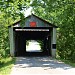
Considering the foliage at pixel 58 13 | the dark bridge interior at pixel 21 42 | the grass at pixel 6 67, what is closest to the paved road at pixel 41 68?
the grass at pixel 6 67

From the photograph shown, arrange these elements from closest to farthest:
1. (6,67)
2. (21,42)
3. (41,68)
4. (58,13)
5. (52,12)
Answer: (41,68), (6,67), (52,12), (58,13), (21,42)

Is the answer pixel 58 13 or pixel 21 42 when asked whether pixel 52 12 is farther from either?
pixel 21 42

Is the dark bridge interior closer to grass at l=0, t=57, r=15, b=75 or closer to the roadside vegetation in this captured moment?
the roadside vegetation

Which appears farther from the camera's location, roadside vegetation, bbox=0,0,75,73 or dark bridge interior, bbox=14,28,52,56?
dark bridge interior, bbox=14,28,52,56

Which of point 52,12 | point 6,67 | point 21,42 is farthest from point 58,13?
point 6,67

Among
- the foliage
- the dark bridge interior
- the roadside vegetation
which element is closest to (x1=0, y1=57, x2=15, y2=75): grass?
the roadside vegetation

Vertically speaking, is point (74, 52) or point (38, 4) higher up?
point (38, 4)

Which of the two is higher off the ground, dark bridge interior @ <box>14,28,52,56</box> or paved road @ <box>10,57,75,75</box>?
dark bridge interior @ <box>14,28,52,56</box>

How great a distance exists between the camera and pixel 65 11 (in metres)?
27.6

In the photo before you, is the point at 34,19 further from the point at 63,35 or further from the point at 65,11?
the point at 63,35

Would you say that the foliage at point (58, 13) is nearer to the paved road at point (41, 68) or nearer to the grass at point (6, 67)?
the grass at point (6, 67)

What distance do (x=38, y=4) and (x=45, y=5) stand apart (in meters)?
0.70

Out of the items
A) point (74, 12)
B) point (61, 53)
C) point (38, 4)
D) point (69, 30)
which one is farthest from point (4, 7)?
point (61, 53)

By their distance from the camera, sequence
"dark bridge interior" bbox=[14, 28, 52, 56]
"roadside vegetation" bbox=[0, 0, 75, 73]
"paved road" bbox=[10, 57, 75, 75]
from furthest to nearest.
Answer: "dark bridge interior" bbox=[14, 28, 52, 56]
"roadside vegetation" bbox=[0, 0, 75, 73]
"paved road" bbox=[10, 57, 75, 75]
